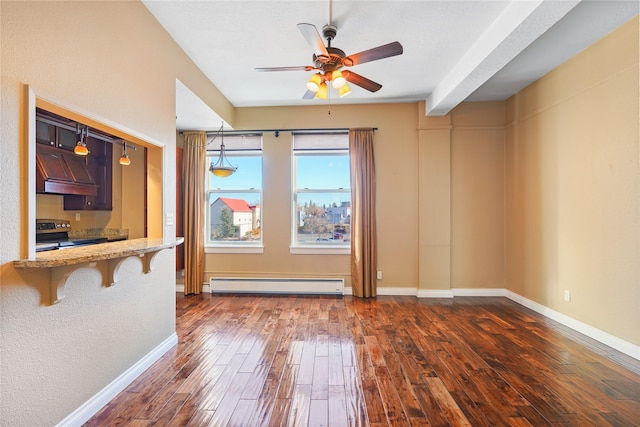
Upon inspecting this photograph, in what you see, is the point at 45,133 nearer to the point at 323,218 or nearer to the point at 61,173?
the point at 61,173

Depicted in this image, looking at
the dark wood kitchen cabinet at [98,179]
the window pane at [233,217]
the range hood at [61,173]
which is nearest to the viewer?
the range hood at [61,173]

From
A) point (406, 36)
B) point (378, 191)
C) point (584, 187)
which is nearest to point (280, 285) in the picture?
point (378, 191)

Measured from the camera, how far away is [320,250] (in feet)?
15.8

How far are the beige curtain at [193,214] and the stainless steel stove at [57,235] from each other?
1.19 m

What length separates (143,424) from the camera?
1.83m

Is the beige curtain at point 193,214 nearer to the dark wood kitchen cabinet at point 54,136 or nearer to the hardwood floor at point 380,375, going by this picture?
the hardwood floor at point 380,375

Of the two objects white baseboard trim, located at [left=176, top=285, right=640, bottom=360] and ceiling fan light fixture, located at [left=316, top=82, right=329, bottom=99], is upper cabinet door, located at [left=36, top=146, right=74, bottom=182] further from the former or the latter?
white baseboard trim, located at [left=176, top=285, right=640, bottom=360]

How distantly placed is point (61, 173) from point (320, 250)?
3.55 metres

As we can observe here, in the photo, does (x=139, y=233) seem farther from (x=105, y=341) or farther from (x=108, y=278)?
(x=105, y=341)

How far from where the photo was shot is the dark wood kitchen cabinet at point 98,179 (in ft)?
12.4

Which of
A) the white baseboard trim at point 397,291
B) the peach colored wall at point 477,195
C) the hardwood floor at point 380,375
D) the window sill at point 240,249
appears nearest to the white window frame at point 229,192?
the window sill at point 240,249

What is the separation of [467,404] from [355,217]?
2.96m

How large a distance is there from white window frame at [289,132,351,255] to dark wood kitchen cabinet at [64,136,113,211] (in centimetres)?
254

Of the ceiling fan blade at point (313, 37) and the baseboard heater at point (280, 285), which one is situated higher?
the ceiling fan blade at point (313, 37)
